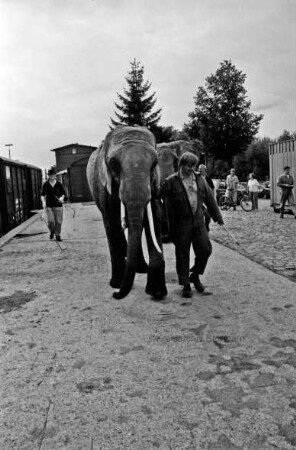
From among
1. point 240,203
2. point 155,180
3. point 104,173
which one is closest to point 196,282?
point 155,180

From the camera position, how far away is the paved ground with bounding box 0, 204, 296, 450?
2.84 meters

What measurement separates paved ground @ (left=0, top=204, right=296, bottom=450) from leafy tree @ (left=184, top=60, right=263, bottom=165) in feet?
174

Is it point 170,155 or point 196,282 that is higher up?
point 170,155

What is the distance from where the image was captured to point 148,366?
3779mm

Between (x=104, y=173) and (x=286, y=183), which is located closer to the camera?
(x=104, y=173)

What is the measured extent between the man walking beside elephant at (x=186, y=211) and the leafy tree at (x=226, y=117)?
53.3 meters

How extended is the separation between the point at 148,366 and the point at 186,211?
8.09 ft

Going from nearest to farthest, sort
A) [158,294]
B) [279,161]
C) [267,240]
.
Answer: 1. [158,294]
2. [267,240]
3. [279,161]

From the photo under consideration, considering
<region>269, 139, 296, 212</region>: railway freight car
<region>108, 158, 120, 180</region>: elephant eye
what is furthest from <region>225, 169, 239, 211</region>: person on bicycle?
<region>108, 158, 120, 180</region>: elephant eye

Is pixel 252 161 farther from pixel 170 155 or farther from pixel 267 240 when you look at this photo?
pixel 170 155

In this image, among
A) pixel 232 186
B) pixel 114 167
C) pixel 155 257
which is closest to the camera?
pixel 114 167

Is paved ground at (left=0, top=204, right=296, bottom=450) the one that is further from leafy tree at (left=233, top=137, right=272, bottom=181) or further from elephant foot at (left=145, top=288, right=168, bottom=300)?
leafy tree at (left=233, top=137, right=272, bottom=181)

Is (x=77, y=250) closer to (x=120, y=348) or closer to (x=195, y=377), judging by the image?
(x=120, y=348)

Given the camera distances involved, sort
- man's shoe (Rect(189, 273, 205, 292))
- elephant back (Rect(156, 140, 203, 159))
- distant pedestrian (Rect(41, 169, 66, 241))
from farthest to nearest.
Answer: distant pedestrian (Rect(41, 169, 66, 241)) < elephant back (Rect(156, 140, 203, 159)) < man's shoe (Rect(189, 273, 205, 292))
